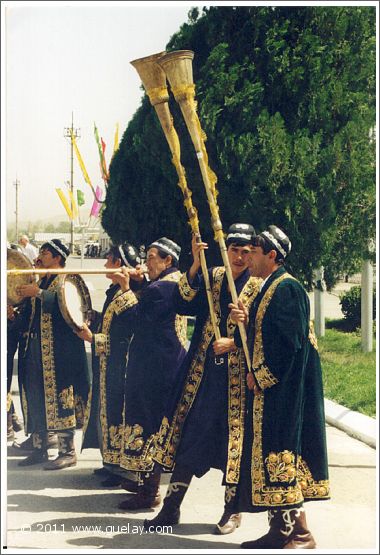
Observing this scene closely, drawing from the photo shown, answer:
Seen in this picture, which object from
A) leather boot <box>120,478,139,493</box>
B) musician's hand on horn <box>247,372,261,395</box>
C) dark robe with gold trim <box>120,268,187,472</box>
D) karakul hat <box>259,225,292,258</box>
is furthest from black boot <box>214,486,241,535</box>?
karakul hat <box>259,225,292,258</box>

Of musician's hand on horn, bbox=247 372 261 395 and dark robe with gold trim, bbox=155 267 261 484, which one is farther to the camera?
dark robe with gold trim, bbox=155 267 261 484

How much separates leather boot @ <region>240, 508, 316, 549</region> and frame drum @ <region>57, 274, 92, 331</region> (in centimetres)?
247

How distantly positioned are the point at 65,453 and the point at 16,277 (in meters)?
1.50

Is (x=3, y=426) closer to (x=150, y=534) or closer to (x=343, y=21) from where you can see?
(x=150, y=534)

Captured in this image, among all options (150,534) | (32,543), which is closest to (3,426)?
(32,543)

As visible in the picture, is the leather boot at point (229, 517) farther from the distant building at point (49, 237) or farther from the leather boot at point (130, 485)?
the distant building at point (49, 237)

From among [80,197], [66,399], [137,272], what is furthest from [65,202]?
[66,399]

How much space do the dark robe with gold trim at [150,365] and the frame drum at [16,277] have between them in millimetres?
1157

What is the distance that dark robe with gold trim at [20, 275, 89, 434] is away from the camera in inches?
326

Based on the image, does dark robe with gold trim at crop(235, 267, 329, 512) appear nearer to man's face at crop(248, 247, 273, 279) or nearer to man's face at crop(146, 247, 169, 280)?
man's face at crop(248, 247, 273, 279)

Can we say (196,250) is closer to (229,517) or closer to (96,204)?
(229,517)

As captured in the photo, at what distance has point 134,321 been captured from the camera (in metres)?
7.54

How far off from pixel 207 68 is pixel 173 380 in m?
3.66

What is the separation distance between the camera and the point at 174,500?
21.3ft
